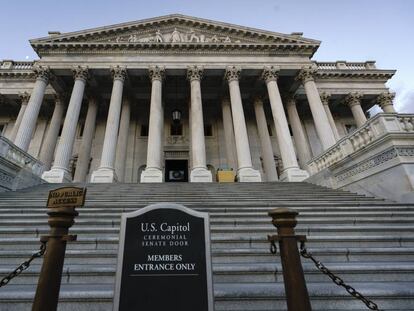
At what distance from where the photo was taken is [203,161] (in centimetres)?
1535

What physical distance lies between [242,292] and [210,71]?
18299 millimetres

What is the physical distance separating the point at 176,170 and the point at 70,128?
32.9ft

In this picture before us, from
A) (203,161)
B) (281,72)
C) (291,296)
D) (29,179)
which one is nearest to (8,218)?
(29,179)

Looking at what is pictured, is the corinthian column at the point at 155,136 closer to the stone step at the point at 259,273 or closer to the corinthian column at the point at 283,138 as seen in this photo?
the corinthian column at the point at 283,138

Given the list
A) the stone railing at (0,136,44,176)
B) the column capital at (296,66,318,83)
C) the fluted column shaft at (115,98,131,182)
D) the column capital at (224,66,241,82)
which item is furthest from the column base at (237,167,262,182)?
the stone railing at (0,136,44,176)

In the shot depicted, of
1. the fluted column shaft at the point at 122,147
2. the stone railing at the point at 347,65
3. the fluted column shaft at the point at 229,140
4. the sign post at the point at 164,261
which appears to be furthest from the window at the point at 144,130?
the sign post at the point at 164,261

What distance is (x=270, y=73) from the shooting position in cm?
1855

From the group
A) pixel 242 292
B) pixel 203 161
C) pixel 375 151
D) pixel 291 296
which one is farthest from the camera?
pixel 203 161

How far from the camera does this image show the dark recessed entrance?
22391mm

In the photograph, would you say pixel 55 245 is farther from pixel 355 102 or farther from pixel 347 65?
pixel 347 65

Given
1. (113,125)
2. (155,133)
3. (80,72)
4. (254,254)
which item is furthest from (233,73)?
(254,254)

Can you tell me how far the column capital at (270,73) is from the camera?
18.5 metres

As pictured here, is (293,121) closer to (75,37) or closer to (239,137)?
(239,137)

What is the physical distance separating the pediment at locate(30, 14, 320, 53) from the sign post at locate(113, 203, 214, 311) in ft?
62.5
